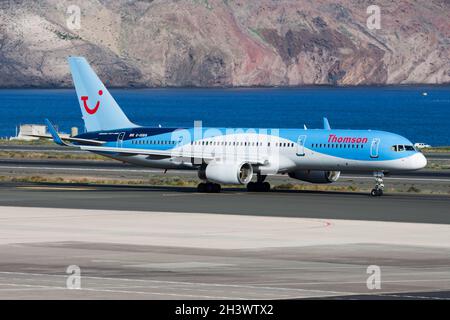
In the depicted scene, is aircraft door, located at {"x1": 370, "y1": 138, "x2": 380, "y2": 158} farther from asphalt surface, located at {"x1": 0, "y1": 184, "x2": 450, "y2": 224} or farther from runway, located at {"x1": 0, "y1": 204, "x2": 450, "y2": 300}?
runway, located at {"x1": 0, "y1": 204, "x2": 450, "y2": 300}

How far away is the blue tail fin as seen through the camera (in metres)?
80.8

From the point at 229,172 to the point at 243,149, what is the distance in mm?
2808

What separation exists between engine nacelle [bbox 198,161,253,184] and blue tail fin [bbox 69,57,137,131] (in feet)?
30.7

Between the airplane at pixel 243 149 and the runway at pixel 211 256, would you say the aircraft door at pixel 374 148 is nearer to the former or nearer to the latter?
the airplane at pixel 243 149

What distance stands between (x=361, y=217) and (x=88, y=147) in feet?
86.0

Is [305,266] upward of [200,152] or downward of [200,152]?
downward

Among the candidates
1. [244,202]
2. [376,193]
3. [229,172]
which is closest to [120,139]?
[229,172]

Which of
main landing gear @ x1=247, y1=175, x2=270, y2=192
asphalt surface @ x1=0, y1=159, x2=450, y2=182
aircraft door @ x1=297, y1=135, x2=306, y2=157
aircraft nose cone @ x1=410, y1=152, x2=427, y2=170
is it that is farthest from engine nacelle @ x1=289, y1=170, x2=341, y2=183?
asphalt surface @ x1=0, y1=159, x2=450, y2=182

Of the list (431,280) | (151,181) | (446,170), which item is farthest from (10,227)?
(446,170)

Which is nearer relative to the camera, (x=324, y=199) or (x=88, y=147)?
(x=324, y=199)

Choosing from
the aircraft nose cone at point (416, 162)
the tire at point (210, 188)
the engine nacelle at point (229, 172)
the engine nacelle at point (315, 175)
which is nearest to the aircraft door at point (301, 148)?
the engine nacelle at point (315, 175)

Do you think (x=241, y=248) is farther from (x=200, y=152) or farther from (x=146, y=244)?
(x=200, y=152)

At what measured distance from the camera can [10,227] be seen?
5150 cm

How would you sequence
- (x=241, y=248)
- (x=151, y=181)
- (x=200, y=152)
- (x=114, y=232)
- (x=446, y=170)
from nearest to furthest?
(x=241, y=248) → (x=114, y=232) → (x=200, y=152) → (x=151, y=181) → (x=446, y=170)
